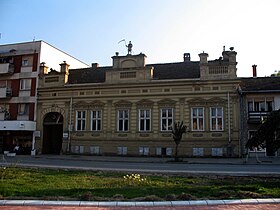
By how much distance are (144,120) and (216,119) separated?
289 inches

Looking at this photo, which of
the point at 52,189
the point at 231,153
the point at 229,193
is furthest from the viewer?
the point at 231,153

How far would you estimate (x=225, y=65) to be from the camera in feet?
102

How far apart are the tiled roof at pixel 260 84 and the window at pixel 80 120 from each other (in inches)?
677

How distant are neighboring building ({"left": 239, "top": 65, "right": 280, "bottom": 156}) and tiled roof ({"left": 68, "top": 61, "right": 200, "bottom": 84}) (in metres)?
5.37

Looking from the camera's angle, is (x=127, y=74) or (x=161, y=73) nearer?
(x=127, y=74)

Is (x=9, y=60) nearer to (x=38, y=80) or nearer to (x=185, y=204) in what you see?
(x=38, y=80)

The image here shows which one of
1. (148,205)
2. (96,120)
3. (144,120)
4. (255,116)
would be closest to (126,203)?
(148,205)

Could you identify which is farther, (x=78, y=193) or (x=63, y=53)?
(x=63, y=53)

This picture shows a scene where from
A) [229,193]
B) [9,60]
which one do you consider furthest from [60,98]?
[229,193]

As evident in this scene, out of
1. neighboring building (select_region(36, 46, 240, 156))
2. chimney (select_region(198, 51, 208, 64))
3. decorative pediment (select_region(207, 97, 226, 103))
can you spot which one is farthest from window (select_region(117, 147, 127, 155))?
chimney (select_region(198, 51, 208, 64))

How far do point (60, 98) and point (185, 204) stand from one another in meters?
29.4

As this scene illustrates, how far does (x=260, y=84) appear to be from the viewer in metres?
32.3

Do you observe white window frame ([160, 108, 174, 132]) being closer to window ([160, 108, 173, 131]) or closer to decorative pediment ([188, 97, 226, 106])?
window ([160, 108, 173, 131])

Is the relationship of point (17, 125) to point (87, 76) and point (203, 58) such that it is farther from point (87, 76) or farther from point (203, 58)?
point (203, 58)
